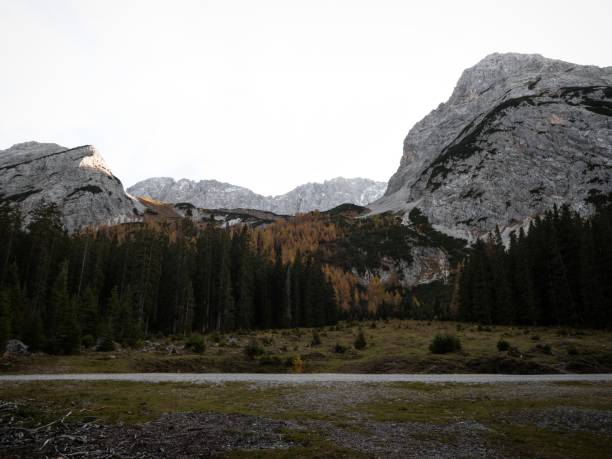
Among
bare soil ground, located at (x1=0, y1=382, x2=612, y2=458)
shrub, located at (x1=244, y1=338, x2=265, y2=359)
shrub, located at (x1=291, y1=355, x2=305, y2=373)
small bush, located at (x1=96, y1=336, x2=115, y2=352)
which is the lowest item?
shrub, located at (x1=291, y1=355, x2=305, y2=373)

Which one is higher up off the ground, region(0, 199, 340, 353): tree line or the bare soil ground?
region(0, 199, 340, 353): tree line

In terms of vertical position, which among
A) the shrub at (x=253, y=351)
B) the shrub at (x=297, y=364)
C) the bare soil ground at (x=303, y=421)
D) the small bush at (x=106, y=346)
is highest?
the bare soil ground at (x=303, y=421)

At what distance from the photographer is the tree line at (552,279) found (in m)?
56.8

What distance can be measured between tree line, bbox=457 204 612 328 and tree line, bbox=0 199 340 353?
34.8 m

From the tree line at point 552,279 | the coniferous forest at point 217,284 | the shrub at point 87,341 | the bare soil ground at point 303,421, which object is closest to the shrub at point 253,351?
the bare soil ground at point 303,421

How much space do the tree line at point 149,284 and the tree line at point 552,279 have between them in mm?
34830

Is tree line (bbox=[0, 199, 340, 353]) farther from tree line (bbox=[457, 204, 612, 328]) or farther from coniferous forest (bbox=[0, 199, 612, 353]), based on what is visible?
tree line (bbox=[457, 204, 612, 328])

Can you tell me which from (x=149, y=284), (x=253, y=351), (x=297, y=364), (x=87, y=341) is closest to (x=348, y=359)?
(x=297, y=364)

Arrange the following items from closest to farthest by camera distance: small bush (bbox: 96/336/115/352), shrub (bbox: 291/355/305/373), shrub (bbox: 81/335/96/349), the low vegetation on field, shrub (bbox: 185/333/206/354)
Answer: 1. the low vegetation on field
2. shrub (bbox: 291/355/305/373)
3. shrub (bbox: 185/333/206/354)
4. small bush (bbox: 96/336/115/352)
5. shrub (bbox: 81/335/96/349)

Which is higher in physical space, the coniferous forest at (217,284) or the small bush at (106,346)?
the coniferous forest at (217,284)

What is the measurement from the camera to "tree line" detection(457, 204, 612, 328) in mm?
56750

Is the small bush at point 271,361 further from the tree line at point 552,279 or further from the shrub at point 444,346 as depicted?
the tree line at point 552,279

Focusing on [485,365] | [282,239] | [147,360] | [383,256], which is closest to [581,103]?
[383,256]

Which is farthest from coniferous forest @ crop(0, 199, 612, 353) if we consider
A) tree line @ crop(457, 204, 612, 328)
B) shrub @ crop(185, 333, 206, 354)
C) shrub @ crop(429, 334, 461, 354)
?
shrub @ crop(429, 334, 461, 354)
